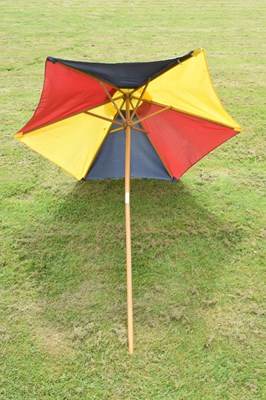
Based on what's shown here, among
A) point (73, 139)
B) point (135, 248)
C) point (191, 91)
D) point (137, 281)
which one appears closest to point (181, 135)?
point (191, 91)

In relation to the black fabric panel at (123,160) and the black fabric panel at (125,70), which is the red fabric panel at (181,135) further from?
the black fabric panel at (125,70)

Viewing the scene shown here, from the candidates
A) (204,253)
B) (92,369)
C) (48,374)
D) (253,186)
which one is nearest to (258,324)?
(204,253)

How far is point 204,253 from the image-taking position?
333 cm

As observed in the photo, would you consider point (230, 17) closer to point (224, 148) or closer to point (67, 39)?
point (67, 39)

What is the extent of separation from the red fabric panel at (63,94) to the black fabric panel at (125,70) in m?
0.21

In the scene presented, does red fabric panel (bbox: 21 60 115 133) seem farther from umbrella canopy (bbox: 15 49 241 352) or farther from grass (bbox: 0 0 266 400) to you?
grass (bbox: 0 0 266 400)

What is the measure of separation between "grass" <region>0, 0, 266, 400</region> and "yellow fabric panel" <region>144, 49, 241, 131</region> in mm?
817

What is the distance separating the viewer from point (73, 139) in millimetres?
3672

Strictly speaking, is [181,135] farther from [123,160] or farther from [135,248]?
[135,248]

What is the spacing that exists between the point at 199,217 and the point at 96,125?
3.84 ft

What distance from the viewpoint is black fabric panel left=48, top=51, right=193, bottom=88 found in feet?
8.93

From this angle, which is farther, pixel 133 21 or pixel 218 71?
pixel 133 21

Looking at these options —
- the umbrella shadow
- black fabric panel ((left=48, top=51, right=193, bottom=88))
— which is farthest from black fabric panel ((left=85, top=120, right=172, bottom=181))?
black fabric panel ((left=48, top=51, right=193, bottom=88))

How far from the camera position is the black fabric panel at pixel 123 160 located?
381cm
